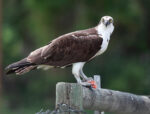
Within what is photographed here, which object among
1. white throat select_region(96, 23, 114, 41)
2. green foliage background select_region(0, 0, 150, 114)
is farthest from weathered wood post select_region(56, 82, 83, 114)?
green foliage background select_region(0, 0, 150, 114)

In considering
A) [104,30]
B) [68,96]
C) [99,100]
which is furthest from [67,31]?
[68,96]

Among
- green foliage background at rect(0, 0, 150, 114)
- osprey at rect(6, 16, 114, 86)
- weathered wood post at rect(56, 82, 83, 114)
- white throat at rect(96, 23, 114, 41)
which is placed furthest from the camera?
green foliage background at rect(0, 0, 150, 114)

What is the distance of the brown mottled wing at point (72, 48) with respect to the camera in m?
8.84

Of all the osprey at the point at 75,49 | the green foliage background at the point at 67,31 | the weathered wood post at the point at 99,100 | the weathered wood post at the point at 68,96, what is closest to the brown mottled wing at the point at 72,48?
the osprey at the point at 75,49

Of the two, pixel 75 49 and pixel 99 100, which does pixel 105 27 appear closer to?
pixel 75 49

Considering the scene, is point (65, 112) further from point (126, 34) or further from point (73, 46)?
point (126, 34)

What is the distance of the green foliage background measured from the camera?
21.6 m

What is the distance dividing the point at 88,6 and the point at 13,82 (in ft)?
10.9

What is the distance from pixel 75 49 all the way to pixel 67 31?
43.7ft

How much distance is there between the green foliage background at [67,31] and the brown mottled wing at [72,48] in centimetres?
1174

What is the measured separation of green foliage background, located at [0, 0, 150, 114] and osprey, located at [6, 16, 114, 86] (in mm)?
11704

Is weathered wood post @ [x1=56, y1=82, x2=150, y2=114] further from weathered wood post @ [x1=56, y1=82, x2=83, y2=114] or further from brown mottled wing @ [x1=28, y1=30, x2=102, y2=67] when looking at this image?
brown mottled wing @ [x1=28, y1=30, x2=102, y2=67]

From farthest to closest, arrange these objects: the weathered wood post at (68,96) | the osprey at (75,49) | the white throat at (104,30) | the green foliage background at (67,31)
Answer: the green foliage background at (67,31)
the white throat at (104,30)
the osprey at (75,49)
the weathered wood post at (68,96)

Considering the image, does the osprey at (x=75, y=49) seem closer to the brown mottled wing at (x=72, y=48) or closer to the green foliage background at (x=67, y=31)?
the brown mottled wing at (x=72, y=48)
